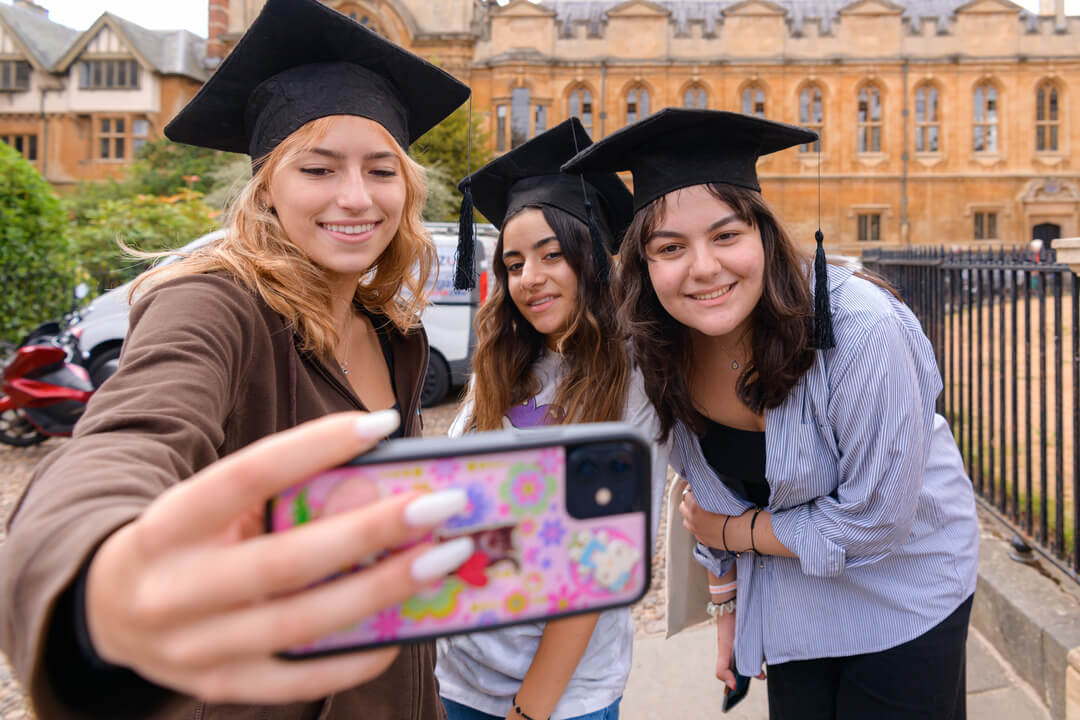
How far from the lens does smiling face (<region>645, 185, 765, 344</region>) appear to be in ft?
5.17

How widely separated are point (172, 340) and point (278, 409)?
10.5 inches

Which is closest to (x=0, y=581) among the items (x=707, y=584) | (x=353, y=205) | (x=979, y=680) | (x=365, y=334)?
(x=353, y=205)

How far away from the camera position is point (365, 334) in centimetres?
166

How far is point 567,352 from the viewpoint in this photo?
2064mm

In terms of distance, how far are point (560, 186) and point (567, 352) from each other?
61 centimetres

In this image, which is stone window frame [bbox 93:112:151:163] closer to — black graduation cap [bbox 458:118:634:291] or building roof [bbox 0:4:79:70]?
building roof [bbox 0:4:79:70]

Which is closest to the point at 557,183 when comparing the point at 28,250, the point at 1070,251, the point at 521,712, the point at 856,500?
the point at 856,500

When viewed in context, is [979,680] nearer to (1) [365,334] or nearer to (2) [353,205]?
(1) [365,334]

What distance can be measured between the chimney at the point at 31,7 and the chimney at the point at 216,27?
11.0 metres

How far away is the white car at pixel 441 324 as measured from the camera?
7539 millimetres

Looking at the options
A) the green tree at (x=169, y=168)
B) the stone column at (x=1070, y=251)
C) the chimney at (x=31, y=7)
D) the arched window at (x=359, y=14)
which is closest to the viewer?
the stone column at (x=1070, y=251)

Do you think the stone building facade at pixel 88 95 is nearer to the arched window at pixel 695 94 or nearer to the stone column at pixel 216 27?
the stone column at pixel 216 27

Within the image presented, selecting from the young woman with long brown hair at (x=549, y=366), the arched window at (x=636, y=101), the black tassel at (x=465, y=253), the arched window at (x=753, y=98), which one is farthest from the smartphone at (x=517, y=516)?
the arched window at (x=753, y=98)

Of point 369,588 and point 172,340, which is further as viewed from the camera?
point 172,340
